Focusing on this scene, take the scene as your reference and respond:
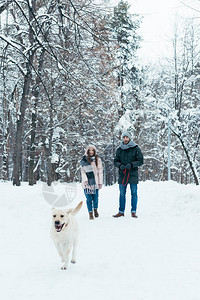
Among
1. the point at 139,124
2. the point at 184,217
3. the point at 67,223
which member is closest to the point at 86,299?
the point at 67,223

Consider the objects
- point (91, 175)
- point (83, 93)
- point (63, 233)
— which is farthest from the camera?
point (83, 93)

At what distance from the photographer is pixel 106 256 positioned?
4703 mm

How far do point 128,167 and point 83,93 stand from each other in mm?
5424

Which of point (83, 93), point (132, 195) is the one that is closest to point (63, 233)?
point (132, 195)

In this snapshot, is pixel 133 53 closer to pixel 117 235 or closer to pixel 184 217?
pixel 184 217

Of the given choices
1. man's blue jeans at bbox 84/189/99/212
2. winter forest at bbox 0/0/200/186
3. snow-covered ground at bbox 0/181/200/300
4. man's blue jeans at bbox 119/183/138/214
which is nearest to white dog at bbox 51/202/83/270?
snow-covered ground at bbox 0/181/200/300

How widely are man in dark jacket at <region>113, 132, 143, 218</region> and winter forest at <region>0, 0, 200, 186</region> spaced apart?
262 cm

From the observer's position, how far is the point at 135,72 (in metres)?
26.8

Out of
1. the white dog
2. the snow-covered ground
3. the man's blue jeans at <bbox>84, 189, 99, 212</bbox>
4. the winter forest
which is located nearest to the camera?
the snow-covered ground

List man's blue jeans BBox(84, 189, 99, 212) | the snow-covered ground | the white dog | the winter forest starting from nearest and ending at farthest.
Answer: the snow-covered ground
the white dog
man's blue jeans BBox(84, 189, 99, 212)
the winter forest

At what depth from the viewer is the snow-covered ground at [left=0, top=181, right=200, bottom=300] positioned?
3.38 meters

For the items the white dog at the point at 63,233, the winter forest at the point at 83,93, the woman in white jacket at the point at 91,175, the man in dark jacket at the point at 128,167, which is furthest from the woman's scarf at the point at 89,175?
the white dog at the point at 63,233

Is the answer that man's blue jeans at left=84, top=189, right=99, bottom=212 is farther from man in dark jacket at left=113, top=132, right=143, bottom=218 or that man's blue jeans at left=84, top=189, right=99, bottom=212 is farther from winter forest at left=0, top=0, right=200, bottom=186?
winter forest at left=0, top=0, right=200, bottom=186

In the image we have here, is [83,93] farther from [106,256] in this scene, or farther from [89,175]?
[106,256]
